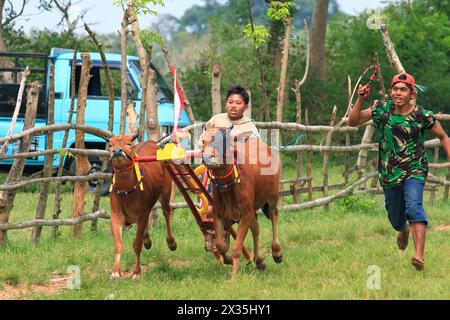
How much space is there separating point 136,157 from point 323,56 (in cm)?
1586

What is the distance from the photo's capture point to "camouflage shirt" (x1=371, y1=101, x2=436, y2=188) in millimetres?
7766

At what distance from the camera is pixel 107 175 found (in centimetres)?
962

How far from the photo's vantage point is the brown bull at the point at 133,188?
24.9ft

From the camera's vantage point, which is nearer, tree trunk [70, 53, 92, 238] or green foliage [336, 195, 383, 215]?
tree trunk [70, 53, 92, 238]

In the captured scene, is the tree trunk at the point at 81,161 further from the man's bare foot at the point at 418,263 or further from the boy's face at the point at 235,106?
the man's bare foot at the point at 418,263

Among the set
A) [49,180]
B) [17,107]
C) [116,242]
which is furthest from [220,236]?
[17,107]

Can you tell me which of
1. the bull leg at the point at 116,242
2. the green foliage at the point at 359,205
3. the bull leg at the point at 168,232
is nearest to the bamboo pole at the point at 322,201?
the green foliage at the point at 359,205

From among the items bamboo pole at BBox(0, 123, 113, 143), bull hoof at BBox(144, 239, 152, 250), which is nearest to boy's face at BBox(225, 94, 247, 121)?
bull hoof at BBox(144, 239, 152, 250)

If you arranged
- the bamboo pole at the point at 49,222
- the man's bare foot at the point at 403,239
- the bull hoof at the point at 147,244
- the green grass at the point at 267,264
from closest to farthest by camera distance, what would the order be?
the green grass at the point at 267,264 < the man's bare foot at the point at 403,239 < the bull hoof at the point at 147,244 < the bamboo pole at the point at 49,222

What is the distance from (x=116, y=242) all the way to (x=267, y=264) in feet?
5.21

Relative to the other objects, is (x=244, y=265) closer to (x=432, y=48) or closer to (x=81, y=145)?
(x=81, y=145)

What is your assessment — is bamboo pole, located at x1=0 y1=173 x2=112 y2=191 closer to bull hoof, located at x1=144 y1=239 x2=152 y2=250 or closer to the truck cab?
bull hoof, located at x1=144 y1=239 x2=152 y2=250

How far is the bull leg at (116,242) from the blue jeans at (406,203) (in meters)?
2.44
